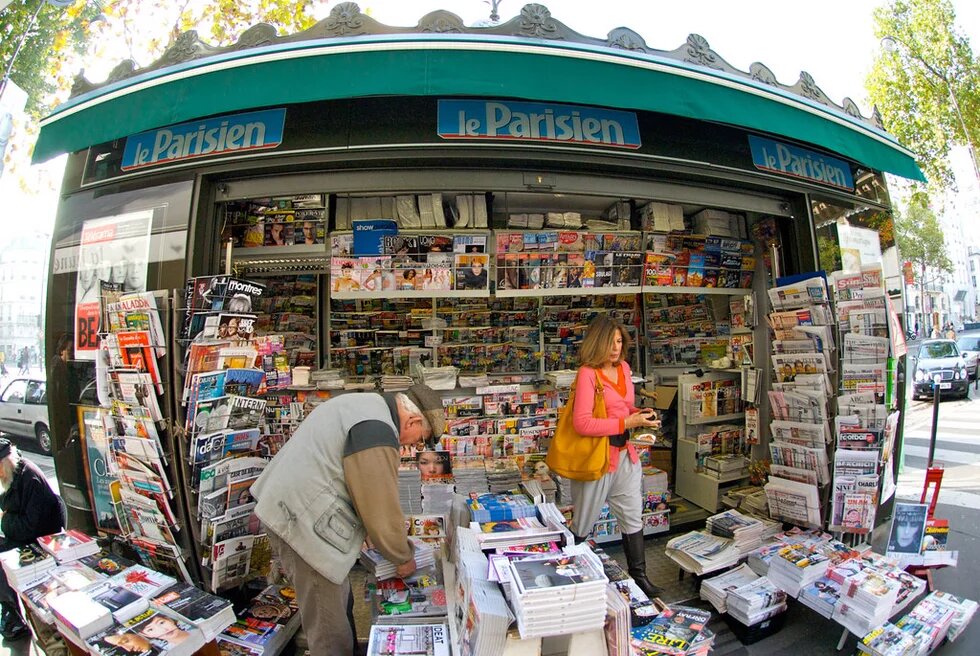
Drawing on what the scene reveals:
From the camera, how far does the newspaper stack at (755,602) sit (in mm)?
2670

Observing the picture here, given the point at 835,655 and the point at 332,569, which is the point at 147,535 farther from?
the point at 835,655

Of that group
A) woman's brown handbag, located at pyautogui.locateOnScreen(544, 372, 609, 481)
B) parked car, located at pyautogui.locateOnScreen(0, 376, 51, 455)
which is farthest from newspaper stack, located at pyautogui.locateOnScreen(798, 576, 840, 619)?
parked car, located at pyautogui.locateOnScreen(0, 376, 51, 455)

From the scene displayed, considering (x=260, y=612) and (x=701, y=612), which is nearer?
(x=701, y=612)

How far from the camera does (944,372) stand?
11086mm

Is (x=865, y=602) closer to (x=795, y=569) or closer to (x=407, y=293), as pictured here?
(x=795, y=569)

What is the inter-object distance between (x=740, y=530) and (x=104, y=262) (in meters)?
5.12

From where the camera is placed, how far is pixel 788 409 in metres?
3.61

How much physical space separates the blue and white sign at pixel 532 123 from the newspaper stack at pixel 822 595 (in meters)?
3.11

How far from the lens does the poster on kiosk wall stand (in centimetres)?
322

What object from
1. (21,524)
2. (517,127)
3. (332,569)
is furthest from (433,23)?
(21,524)

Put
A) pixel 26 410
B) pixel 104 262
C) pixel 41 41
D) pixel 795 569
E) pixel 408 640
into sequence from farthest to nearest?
pixel 26 410, pixel 41 41, pixel 104 262, pixel 795 569, pixel 408 640

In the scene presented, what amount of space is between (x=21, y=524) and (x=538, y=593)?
12.1 ft

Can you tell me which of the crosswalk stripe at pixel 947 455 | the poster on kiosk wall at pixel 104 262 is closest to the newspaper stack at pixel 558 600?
the poster on kiosk wall at pixel 104 262

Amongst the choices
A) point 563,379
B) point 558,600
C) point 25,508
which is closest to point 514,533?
point 558,600
